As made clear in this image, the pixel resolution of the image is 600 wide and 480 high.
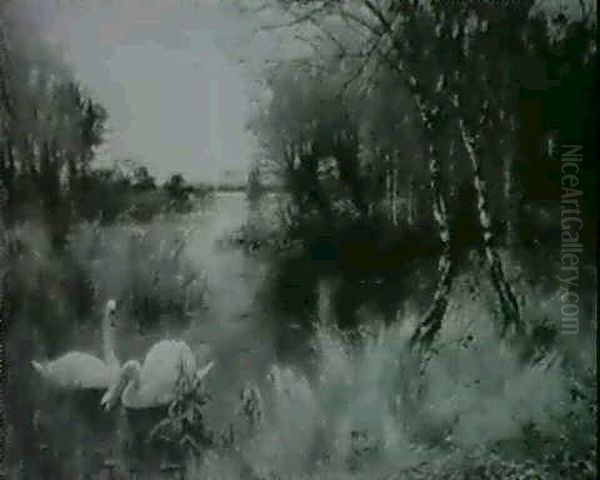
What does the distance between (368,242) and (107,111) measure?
0.50 metres

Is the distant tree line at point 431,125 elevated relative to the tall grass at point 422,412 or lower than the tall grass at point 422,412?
elevated

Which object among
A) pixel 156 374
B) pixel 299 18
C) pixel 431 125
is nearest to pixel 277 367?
pixel 156 374

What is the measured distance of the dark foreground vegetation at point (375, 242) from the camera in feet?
5.29

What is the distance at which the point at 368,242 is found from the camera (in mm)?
1654

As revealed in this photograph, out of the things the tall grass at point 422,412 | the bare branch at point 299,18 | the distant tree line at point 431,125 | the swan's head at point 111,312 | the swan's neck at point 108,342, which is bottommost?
the tall grass at point 422,412

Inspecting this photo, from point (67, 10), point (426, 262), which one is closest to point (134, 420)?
point (426, 262)

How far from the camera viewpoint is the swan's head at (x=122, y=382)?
1677 mm

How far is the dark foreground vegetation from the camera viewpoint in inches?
63.4

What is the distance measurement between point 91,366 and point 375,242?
54 cm

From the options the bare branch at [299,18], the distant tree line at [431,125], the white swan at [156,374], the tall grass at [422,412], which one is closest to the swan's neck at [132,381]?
the white swan at [156,374]

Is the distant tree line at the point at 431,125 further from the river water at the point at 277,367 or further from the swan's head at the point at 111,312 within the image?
the swan's head at the point at 111,312

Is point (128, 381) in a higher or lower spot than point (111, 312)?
lower

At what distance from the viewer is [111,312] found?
1.69 m

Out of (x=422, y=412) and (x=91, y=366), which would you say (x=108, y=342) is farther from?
(x=422, y=412)
